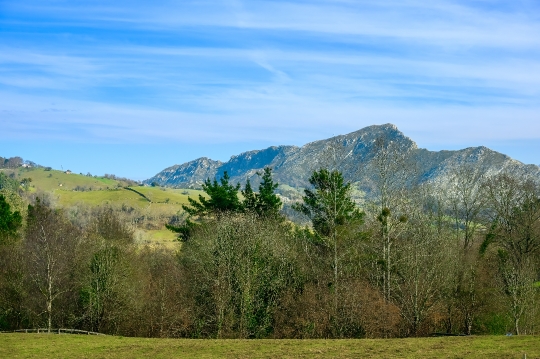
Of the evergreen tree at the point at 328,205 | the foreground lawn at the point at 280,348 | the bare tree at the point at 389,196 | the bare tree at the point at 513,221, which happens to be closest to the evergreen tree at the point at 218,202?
the evergreen tree at the point at 328,205

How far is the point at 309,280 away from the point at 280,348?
70.8 feet

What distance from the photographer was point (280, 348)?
3462cm

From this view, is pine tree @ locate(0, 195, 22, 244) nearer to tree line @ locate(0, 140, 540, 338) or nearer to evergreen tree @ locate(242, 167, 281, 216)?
tree line @ locate(0, 140, 540, 338)

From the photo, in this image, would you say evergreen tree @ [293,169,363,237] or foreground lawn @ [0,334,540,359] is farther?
evergreen tree @ [293,169,363,237]

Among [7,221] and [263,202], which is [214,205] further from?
[7,221]

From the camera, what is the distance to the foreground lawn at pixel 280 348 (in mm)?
Result: 30625

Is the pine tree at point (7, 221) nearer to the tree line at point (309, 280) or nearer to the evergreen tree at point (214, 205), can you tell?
the tree line at point (309, 280)

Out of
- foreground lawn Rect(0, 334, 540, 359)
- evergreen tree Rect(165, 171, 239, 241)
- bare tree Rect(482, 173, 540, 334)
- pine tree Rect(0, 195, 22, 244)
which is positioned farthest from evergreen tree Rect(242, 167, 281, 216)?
foreground lawn Rect(0, 334, 540, 359)

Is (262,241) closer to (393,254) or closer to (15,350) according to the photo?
(393,254)

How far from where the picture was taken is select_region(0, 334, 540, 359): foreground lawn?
3062 cm

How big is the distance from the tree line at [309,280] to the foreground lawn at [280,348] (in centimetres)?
1263

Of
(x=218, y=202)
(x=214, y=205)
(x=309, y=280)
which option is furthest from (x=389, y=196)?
(x=214, y=205)

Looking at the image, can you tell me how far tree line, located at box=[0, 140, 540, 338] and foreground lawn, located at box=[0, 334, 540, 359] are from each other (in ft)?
41.4

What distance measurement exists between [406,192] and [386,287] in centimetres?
1029
